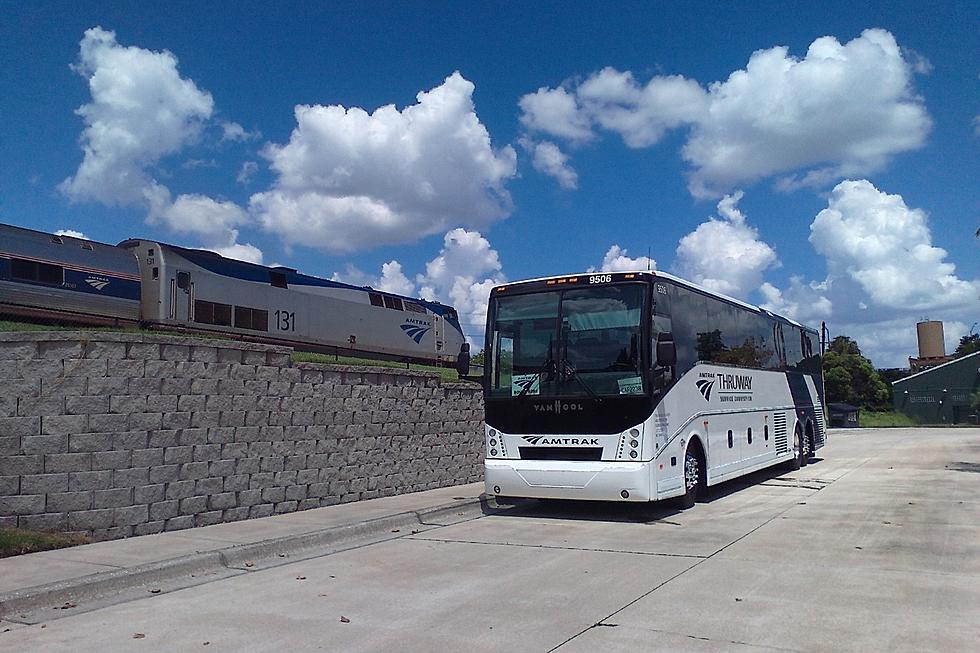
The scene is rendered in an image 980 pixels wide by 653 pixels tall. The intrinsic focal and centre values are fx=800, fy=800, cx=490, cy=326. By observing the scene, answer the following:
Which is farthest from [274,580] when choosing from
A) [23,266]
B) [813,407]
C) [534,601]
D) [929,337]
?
[929,337]

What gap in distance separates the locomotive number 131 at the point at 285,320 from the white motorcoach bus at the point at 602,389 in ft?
42.8

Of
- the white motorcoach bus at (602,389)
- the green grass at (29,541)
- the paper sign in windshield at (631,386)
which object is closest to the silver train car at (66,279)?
the green grass at (29,541)

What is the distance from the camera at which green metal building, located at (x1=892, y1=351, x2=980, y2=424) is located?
65000 millimetres

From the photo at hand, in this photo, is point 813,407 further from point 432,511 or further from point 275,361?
point 275,361

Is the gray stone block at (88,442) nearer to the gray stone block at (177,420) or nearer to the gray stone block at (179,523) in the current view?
the gray stone block at (177,420)

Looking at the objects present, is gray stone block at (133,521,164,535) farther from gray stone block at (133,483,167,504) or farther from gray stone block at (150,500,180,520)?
gray stone block at (133,483,167,504)

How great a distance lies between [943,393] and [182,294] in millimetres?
66100

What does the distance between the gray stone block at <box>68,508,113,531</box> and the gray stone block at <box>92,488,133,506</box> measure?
71mm

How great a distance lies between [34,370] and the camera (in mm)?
8867

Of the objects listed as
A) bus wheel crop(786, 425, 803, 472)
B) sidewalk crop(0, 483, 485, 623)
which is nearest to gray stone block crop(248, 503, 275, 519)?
sidewalk crop(0, 483, 485, 623)

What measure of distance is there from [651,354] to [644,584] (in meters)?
4.39

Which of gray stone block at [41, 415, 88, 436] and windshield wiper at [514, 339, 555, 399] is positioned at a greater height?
windshield wiper at [514, 339, 555, 399]

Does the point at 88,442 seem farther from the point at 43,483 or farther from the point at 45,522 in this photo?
the point at 45,522

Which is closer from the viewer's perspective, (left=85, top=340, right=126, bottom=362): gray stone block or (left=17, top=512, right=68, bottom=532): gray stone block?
(left=17, top=512, right=68, bottom=532): gray stone block
